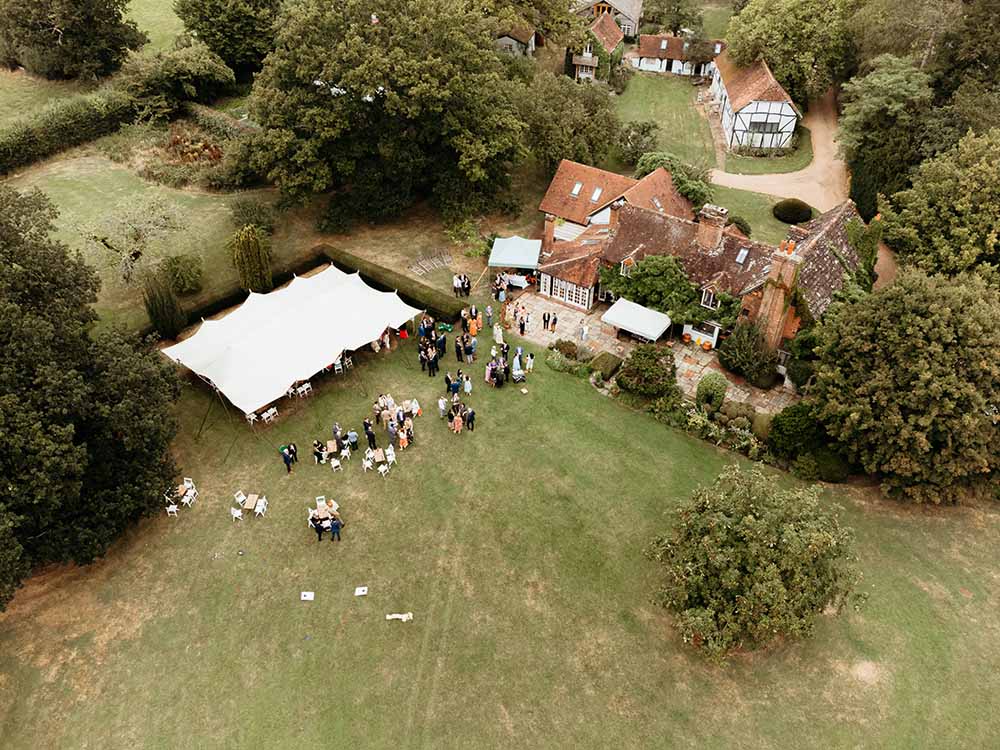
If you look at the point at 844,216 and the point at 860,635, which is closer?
the point at 860,635

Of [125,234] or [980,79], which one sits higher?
[980,79]

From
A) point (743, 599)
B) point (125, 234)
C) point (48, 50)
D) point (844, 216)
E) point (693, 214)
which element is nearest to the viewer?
point (743, 599)

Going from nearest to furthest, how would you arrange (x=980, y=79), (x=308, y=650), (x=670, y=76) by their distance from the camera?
(x=308, y=650) → (x=980, y=79) → (x=670, y=76)

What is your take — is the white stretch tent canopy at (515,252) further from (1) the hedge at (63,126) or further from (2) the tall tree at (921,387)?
(1) the hedge at (63,126)

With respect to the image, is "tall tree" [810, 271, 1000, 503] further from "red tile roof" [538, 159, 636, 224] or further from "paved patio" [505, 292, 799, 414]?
"red tile roof" [538, 159, 636, 224]


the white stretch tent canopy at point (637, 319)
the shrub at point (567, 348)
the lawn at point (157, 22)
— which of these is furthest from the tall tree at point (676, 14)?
the shrub at point (567, 348)

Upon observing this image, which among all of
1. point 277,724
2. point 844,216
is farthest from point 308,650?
point 844,216

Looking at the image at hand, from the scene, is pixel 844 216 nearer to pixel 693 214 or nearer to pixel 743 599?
pixel 693 214
